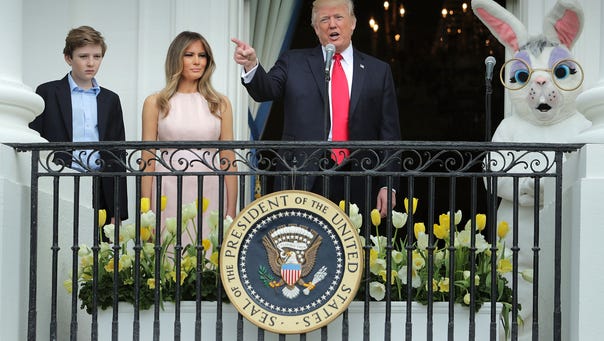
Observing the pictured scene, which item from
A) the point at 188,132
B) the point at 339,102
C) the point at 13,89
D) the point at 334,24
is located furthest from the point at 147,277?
the point at 334,24

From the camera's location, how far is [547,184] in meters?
7.02

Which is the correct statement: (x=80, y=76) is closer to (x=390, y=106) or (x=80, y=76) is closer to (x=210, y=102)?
(x=210, y=102)

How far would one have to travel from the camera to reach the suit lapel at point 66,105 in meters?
8.13

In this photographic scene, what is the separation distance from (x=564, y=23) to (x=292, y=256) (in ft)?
10.5

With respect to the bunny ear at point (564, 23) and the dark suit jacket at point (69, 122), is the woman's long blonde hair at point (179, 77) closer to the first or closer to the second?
the dark suit jacket at point (69, 122)

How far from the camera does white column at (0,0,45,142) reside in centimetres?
675

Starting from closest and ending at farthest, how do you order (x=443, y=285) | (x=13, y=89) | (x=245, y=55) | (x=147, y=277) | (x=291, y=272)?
(x=291, y=272) < (x=443, y=285) < (x=147, y=277) < (x=13, y=89) < (x=245, y=55)

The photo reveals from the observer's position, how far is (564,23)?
8.47m

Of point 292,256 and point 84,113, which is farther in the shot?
point 84,113

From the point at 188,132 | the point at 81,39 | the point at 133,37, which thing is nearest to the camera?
the point at 188,132

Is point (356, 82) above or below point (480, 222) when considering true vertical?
above

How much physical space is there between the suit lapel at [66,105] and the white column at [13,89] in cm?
108

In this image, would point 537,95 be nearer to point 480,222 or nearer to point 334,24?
point 334,24

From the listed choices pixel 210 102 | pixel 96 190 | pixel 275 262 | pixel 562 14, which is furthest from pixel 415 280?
pixel 562 14
